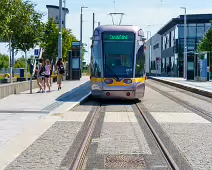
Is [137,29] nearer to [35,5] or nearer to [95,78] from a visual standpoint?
[95,78]

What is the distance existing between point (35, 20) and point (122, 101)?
12.6 meters

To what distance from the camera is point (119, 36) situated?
720 inches

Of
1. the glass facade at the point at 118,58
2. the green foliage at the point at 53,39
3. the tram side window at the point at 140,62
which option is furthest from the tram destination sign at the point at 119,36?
the green foliage at the point at 53,39

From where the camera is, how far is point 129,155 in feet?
25.3

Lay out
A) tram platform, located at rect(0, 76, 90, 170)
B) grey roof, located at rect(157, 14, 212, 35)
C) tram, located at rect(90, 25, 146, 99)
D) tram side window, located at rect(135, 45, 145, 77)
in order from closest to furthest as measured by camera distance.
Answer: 1. tram platform, located at rect(0, 76, 90, 170)
2. tram, located at rect(90, 25, 146, 99)
3. tram side window, located at rect(135, 45, 145, 77)
4. grey roof, located at rect(157, 14, 212, 35)

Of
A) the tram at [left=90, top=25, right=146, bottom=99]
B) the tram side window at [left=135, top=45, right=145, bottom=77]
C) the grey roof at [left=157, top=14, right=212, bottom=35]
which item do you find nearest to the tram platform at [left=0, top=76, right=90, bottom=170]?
the tram at [left=90, top=25, right=146, bottom=99]

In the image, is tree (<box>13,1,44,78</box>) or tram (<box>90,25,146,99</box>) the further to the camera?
tree (<box>13,1,44,78</box>)

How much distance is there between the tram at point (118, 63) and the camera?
17734mm

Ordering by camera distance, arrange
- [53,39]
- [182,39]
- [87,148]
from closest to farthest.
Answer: [87,148] → [53,39] → [182,39]

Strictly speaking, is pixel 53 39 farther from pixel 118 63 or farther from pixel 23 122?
pixel 23 122

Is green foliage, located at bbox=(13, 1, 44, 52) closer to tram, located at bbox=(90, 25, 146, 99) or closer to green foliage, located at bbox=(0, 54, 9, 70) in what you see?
tram, located at bbox=(90, 25, 146, 99)

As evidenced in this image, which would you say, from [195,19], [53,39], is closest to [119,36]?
[53,39]

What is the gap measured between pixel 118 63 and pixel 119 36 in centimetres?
115

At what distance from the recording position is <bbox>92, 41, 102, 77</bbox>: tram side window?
59.3 feet
